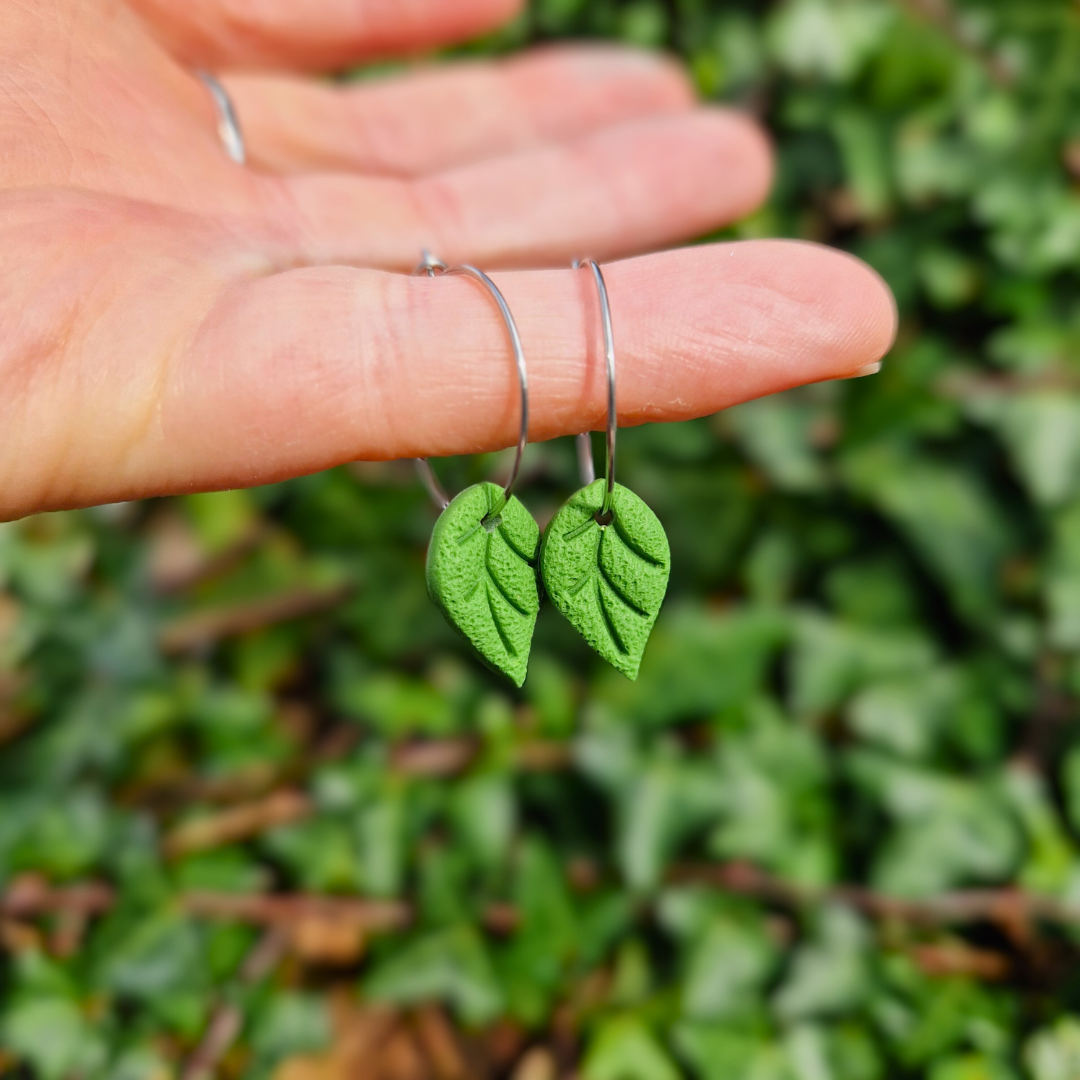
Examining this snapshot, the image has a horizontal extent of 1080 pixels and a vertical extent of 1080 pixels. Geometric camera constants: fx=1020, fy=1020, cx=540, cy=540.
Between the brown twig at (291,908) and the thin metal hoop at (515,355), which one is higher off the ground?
the thin metal hoop at (515,355)

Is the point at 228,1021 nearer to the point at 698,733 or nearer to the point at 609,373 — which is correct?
the point at 698,733

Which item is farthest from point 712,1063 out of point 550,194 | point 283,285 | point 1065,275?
point 1065,275

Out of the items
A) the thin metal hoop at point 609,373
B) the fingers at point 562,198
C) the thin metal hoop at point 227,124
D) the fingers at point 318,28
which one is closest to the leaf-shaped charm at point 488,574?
the thin metal hoop at point 609,373

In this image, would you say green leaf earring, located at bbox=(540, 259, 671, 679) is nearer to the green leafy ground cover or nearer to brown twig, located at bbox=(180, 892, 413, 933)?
the green leafy ground cover

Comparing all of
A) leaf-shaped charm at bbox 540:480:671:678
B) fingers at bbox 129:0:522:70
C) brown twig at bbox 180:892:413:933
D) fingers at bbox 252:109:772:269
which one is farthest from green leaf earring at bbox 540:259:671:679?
fingers at bbox 129:0:522:70

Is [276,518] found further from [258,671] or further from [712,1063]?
[712,1063]

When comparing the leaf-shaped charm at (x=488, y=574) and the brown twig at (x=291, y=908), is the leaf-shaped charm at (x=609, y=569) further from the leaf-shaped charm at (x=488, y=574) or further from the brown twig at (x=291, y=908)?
the brown twig at (x=291, y=908)

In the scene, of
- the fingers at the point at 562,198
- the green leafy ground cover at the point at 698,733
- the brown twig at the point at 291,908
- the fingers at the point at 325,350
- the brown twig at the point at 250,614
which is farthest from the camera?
the brown twig at the point at 250,614
